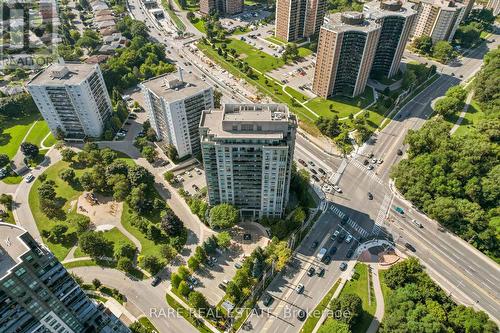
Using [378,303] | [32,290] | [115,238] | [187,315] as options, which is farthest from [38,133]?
[378,303]

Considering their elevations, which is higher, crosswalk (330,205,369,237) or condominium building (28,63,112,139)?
condominium building (28,63,112,139)

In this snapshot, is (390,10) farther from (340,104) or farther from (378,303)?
(378,303)

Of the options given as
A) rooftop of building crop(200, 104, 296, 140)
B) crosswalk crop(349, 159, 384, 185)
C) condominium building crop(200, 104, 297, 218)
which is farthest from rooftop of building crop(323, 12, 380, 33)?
rooftop of building crop(200, 104, 296, 140)

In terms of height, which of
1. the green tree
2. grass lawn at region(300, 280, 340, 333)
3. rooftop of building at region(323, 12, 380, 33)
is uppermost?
rooftop of building at region(323, 12, 380, 33)

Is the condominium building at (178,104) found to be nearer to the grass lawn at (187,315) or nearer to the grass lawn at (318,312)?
the grass lawn at (187,315)

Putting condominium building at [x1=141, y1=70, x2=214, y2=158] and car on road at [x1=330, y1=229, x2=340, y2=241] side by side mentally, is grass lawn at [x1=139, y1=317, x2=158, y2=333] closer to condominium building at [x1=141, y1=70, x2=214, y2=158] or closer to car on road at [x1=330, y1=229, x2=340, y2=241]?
car on road at [x1=330, y1=229, x2=340, y2=241]

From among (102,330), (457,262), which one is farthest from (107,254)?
(457,262)
